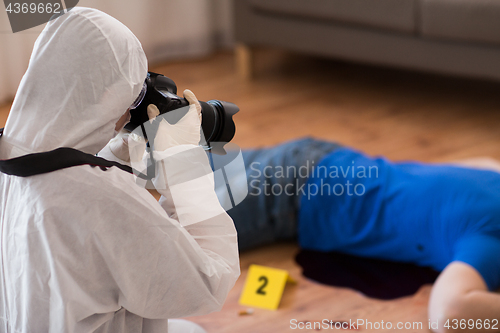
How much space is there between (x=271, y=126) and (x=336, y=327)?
3.18 feet

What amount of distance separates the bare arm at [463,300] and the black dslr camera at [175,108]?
57 cm

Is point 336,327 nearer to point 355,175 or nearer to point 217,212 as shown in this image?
point 355,175

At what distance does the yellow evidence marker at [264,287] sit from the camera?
1167 millimetres

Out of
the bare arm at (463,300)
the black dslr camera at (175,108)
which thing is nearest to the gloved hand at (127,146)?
the black dslr camera at (175,108)

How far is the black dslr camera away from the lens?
64cm

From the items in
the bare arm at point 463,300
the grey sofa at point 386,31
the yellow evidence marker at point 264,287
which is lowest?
the yellow evidence marker at point 264,287

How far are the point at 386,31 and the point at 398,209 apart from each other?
1013mm

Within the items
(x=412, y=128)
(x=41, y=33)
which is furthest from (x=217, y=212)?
(x=412, y=128)

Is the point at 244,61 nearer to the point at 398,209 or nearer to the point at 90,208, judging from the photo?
the point at 398,209

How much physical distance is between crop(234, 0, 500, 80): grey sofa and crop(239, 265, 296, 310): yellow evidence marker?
1131 mm

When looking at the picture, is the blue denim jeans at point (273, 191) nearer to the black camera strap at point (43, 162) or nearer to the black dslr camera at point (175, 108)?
the black dslr camera at point (175, 108)

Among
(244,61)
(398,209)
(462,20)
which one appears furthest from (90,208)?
(244,61)

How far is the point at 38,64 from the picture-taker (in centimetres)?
56

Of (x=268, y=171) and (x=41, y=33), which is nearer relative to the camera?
(x=41, y=33)
